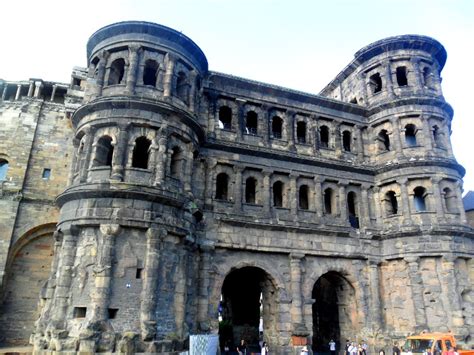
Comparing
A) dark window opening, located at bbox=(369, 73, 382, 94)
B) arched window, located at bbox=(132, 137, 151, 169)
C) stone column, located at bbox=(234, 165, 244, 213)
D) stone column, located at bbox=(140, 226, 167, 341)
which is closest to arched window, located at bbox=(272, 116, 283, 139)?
stone column, located at bbox=(234, 165, 244, 213)

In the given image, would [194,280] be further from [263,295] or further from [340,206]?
[340,206]

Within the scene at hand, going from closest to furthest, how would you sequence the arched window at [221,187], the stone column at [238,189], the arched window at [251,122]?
the stone column at [238,189]
the arched window at [221,187]
the arched window at [251,122]

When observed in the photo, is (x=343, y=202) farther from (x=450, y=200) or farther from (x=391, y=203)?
(x=450, y=200)

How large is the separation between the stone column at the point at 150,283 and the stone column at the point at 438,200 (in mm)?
14092

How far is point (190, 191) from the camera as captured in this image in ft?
57.0

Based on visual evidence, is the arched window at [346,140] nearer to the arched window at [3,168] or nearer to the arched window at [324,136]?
the arched window at [324,136]

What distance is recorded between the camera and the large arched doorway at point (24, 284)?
60.3 ft

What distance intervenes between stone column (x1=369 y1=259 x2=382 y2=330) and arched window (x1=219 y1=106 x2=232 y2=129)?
10.4 meters

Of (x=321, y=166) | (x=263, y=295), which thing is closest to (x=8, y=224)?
(x=263, y=295)

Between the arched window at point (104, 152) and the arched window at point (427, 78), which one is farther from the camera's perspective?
the arched window at point (427, 78)

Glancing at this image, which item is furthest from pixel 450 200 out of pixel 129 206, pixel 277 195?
pixel 129 206

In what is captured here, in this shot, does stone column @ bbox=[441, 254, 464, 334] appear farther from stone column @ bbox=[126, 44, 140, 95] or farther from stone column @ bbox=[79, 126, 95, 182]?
stone column @ bbox=[79, 126, 95, 182]

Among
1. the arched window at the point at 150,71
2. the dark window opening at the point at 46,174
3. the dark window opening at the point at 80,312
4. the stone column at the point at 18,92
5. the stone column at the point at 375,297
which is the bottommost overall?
the dark window opening at the point at 80,312

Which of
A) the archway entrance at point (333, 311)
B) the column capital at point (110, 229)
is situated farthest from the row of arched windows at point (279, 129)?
the column capital at point (110, 229)
